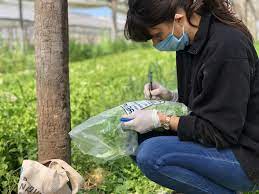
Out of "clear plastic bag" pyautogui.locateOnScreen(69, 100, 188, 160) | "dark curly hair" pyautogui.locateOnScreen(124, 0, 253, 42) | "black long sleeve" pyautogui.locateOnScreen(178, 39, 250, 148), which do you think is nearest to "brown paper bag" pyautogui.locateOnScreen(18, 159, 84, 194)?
"clear plastic bag" pyautogui.locateOnScreen(69, 100, 188, 160)

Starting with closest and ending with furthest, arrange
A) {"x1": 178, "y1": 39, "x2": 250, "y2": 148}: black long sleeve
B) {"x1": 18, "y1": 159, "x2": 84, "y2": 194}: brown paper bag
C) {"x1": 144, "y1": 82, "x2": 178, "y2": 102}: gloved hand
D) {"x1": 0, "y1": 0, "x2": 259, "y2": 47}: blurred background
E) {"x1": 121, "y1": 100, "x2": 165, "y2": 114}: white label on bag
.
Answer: {"x1": 178, "y1": 39, "x2": 250, "y2": 148}: black long sleeve
{"x1": 18, "y1": 159, "x2": 84, "y2": 194}: brown paper bag
{"x1": 121, "y1": 100, "x2": 165, "y2": 114}: white label on bag
{"x1": 144, "y1": 82, "x2": 178, "y2": 102}: gloved hand
{"x1": 0, "y1": 0, "x2": 259, "y2": 47}: blurred background

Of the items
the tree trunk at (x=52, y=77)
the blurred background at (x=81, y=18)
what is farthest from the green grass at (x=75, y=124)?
the blurred background at (x=81, y=18)

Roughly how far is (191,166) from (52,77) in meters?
0.79

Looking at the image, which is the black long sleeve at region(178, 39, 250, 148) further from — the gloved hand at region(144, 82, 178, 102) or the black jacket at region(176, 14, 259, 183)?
the gloved hand at region(144, 82, 178, 102)

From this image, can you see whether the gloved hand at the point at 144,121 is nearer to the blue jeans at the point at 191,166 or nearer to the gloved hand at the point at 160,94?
the blue jeans at the point at 191,166

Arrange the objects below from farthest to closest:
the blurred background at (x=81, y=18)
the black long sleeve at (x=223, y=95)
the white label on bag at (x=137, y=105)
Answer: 1. the blurred background at (x=81, y=18)
2. the white label on bag at (x=137, y=105)
3. the black long sleeve at (x=223, y=95)

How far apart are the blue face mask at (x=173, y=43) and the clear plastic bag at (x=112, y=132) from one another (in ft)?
0.89

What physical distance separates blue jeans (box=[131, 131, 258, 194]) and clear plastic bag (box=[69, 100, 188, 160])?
0.13 metres

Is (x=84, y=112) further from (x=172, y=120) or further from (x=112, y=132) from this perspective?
(x=172, y=120)

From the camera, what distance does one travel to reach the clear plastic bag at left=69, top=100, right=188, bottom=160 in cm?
253

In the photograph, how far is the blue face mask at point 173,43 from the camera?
2369 mm

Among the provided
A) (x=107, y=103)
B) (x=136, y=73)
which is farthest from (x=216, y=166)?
(x=136, y=73)

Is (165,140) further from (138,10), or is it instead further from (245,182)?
(138,10)

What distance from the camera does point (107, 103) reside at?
4527 millimetres
